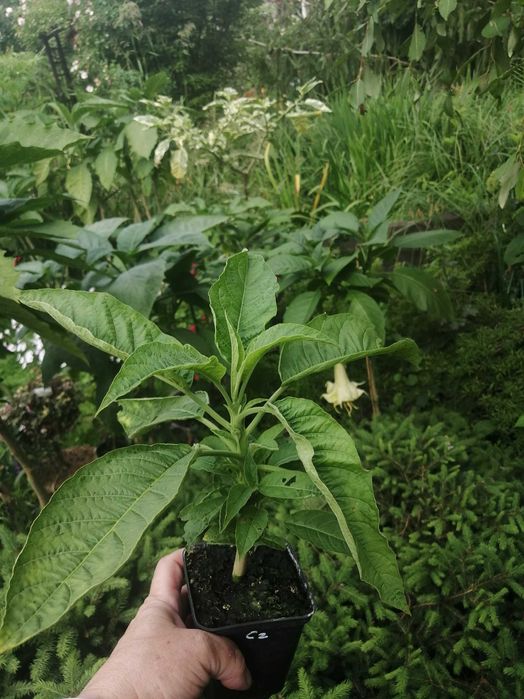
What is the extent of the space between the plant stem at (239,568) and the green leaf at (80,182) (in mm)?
1941

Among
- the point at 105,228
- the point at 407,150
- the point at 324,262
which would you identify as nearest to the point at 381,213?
the point at 324,262

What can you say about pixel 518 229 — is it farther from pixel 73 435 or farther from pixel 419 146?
pixel 73 435

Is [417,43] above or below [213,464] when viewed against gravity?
above

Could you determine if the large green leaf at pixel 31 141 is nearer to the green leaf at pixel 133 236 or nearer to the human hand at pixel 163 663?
the green leaf at pixel 133 236

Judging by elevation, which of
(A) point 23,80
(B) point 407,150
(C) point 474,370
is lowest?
(C) point 474,370

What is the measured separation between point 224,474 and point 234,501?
73 millimetres

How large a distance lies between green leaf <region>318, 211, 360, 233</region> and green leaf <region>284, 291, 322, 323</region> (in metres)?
0.22

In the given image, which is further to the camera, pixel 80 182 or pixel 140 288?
pixel 80 182

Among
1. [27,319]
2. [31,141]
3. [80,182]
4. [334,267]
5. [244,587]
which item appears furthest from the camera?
[80,182]

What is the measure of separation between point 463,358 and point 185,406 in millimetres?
1635

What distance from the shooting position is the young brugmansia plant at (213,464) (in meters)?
0.52

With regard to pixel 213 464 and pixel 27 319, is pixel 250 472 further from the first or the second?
pixel 27 319

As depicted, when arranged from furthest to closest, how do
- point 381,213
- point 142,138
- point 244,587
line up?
1. point 142,138
2. point 381,213
3. point 244,587

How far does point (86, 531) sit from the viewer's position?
544mm
